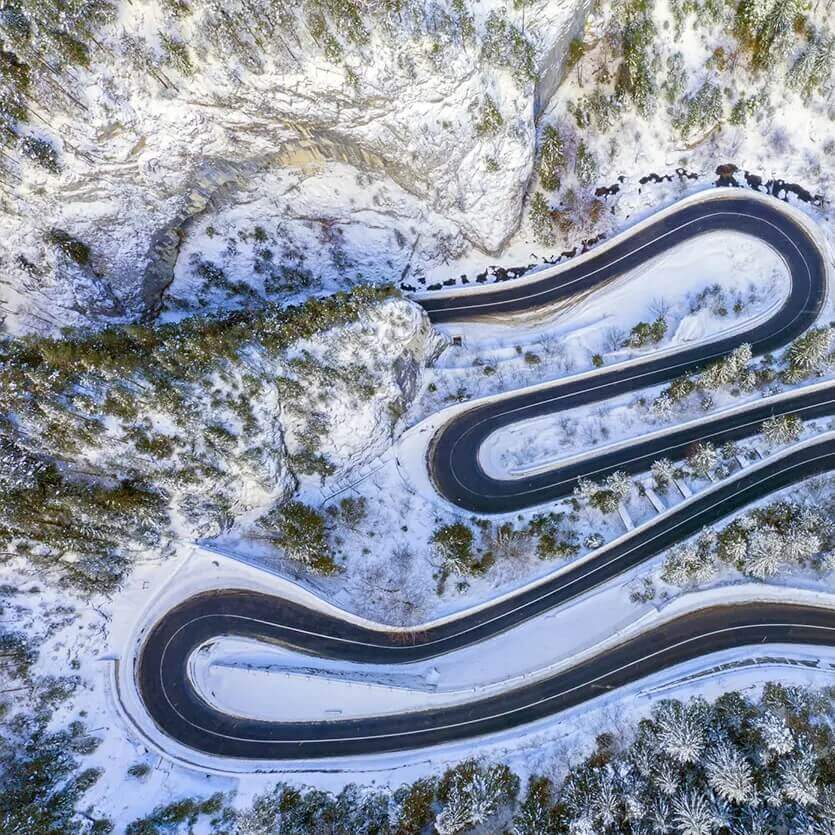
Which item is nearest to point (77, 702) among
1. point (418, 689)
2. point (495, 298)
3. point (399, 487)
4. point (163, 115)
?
point (418, 689)

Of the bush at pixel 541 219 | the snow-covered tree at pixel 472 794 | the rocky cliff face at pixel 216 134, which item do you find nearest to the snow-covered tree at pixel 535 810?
the snow-covered tree at pixel 472 794

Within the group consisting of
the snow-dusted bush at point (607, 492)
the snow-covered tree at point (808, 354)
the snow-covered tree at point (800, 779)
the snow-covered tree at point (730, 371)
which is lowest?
the snow-covered tree at point (800, 779)

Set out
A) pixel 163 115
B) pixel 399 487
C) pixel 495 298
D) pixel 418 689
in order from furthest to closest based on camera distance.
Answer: pixel 495 298
pixel 399 487
pixel 418 689
pixel 163 115

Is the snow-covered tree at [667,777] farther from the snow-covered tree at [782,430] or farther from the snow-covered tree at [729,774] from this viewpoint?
the snow-covered tree at [782,430]

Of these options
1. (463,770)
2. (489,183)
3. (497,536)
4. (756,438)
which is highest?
(489,183)

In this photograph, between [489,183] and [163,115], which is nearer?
[163,115]

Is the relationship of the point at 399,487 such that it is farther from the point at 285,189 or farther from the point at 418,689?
the point at 285,189

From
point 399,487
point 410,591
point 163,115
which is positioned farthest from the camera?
point 399,487
